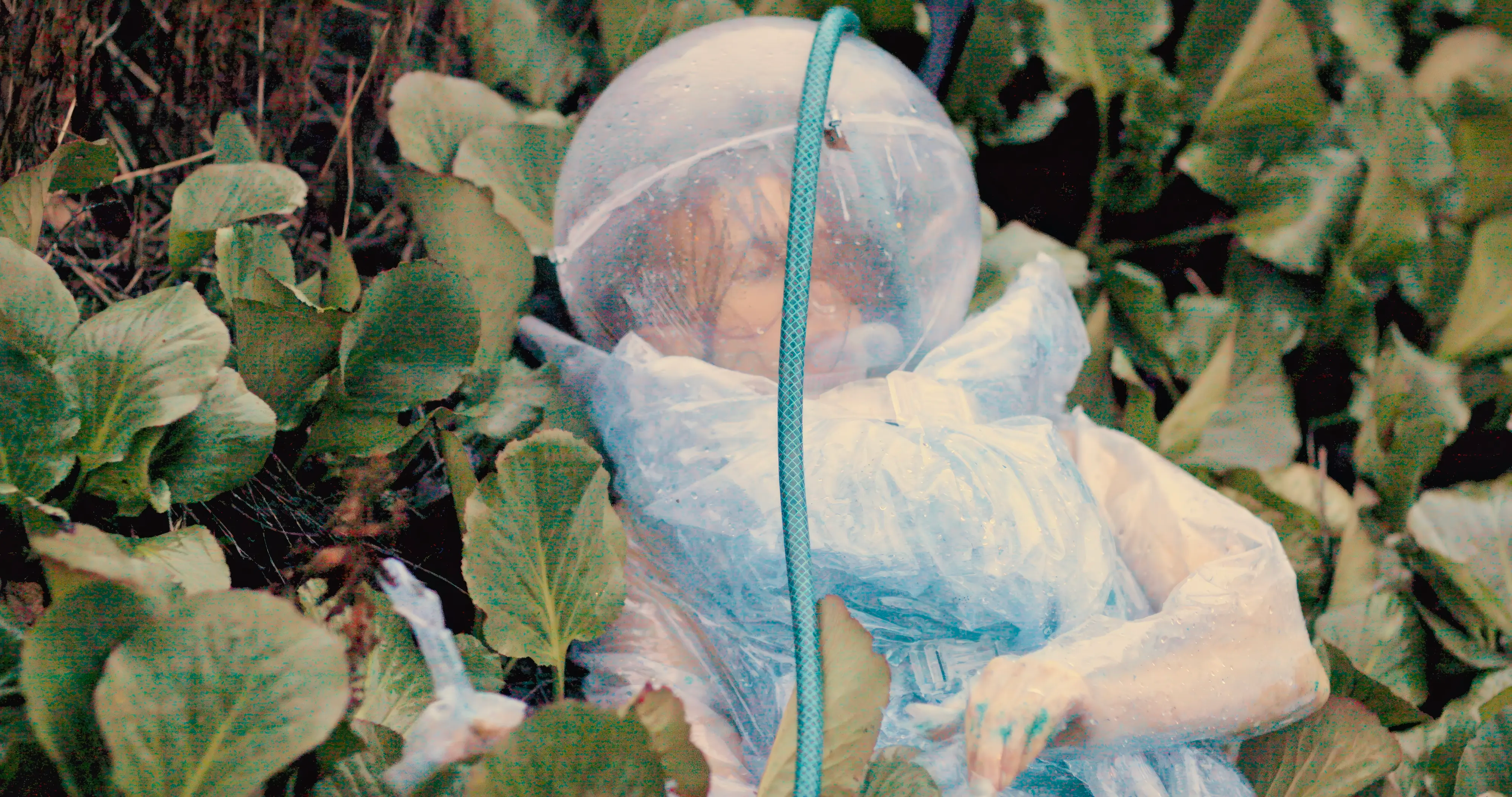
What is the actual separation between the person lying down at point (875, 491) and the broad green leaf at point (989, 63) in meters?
0.42

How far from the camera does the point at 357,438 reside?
66 centimetres

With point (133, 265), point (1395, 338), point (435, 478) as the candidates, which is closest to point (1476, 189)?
point (1395, 338)

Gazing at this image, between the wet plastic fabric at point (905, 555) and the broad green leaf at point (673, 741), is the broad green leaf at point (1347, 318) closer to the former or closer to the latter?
the wet plastic fabric at point (905, 555)

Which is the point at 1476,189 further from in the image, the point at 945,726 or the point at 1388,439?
the point at 945,726

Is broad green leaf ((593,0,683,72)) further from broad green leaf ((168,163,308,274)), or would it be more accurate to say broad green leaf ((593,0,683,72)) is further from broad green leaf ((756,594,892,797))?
broad green leaf ((756,594,892,797))

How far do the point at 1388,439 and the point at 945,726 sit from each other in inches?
30.3

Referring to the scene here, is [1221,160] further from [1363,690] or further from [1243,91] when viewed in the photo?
[1363,690]

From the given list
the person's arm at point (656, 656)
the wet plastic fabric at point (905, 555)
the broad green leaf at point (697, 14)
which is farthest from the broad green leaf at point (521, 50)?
the person's arm at point (656, 656)

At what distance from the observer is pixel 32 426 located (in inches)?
19.9

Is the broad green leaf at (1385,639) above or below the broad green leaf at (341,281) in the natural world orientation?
below

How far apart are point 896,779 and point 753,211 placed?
0.35 metres

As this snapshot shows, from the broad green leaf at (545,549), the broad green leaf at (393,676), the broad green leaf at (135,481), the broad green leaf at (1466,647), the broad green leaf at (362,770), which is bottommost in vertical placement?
the broad green leaf at (1466,647)

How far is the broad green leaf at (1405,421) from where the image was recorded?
3.43 feet

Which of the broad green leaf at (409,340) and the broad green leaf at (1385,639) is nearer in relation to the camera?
the broad green leaf at (409,340)
